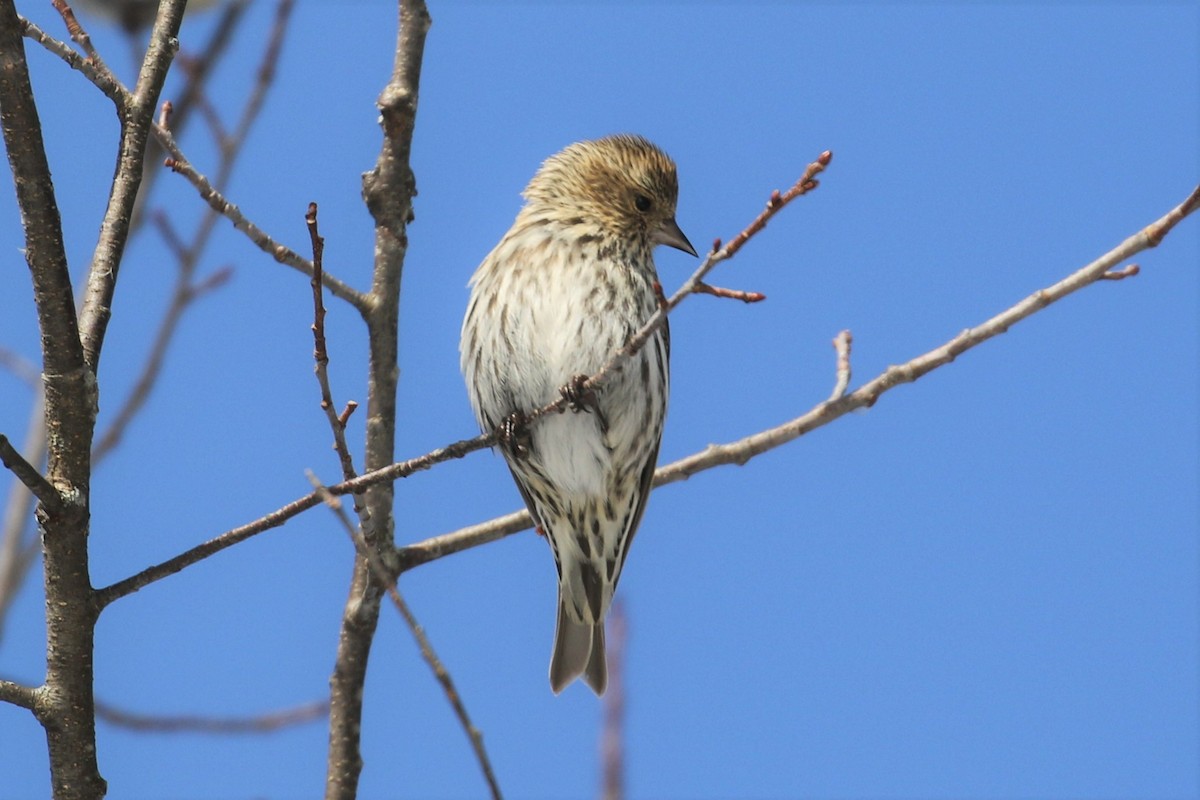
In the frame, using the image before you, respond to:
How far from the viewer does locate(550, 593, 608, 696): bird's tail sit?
219 inches

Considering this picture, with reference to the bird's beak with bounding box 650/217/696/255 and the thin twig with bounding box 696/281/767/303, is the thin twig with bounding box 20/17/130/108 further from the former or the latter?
A: the bird's beak with bounding box 650/217/696/255

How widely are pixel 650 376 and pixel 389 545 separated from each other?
46.9 inches

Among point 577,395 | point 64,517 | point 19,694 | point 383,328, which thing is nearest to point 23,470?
point 64,517

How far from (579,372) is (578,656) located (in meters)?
1.20

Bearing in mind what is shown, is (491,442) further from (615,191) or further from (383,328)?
(615,191)

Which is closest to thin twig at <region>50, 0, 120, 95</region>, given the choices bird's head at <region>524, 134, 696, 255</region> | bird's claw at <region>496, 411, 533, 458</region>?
bird's claw at <region>496, 411, 533, 458</region>

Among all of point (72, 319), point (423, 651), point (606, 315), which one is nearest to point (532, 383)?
point (606, 315)

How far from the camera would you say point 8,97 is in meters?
2.95

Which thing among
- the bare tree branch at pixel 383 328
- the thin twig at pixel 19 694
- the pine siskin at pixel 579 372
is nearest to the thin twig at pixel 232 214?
the bare tree branch at pixel 383 328

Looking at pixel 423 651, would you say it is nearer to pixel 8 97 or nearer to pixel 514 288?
pixel 8 97

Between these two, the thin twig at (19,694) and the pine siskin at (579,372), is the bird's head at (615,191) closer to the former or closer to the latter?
the pine siskin at (579,372)

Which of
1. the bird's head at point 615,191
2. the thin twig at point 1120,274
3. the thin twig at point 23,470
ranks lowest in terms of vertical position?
the thin twig at point 23,470

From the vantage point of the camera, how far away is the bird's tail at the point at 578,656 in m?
5.57

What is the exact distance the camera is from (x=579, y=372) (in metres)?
5.05
